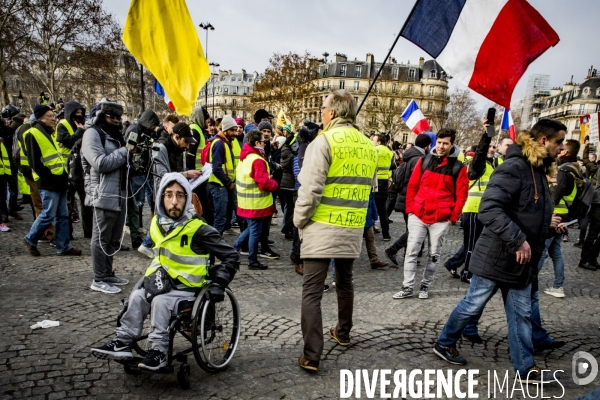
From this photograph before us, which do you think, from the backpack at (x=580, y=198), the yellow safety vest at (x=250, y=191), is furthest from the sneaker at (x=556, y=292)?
the yellow safety vest at (x=250, y=191)

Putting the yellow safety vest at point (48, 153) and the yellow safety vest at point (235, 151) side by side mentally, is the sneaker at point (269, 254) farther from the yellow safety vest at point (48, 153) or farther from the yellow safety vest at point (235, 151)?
the yellow safety vest at point (48, 153)

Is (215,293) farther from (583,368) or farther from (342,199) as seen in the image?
(583,368)

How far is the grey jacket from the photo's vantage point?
4.46 m

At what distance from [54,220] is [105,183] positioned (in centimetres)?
197

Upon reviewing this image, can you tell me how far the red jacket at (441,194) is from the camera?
16.4 feet

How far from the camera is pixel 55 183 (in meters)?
5.80

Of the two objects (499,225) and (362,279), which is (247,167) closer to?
(362,279)

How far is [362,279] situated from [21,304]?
13.3ft

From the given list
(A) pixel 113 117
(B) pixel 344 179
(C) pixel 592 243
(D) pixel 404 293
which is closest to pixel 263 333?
(B) pixel 344 179

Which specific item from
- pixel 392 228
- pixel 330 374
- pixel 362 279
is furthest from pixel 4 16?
pixel 330 374

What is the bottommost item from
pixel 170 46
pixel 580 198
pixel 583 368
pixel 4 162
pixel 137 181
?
pixel 583 368

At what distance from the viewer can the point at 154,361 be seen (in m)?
2.78

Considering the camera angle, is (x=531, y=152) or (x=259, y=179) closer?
(x=531, y=152)

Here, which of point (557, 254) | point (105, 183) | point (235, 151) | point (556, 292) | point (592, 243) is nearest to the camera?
point (105, 183)
